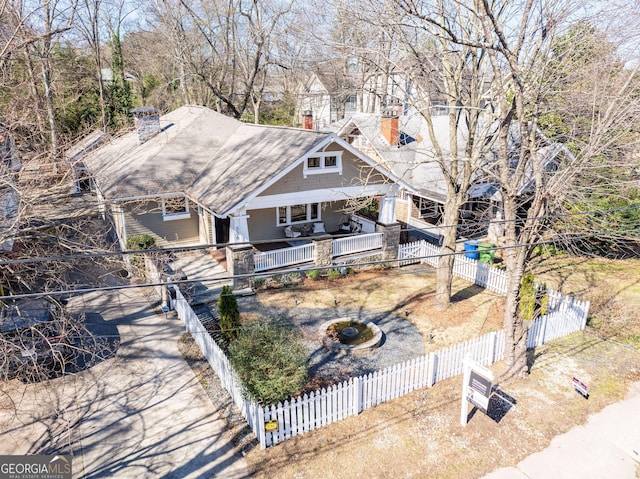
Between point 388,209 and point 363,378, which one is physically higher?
point 388,209

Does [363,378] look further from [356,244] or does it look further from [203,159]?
[203,159]

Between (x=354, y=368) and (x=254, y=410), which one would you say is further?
(x=354, y=368)

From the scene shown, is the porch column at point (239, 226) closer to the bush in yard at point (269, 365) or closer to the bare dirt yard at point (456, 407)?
the bare dirt yard at point (456, 407)

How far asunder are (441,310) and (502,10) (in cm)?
914

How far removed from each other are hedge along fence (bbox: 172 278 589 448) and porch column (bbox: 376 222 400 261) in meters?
7.00

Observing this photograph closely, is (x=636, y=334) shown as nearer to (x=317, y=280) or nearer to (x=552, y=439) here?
(x=552, y=439)

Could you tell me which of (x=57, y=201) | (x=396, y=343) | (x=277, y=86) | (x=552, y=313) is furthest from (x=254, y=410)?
(x=277, y=86)

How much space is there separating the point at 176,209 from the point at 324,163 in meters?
6.67

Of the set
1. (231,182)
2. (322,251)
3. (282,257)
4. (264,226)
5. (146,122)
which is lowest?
(282,257)

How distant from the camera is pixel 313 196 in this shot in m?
17.8

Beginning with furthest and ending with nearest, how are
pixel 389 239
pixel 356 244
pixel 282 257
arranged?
pixel 389 239 → pixel 356 244 → pixel 282 257

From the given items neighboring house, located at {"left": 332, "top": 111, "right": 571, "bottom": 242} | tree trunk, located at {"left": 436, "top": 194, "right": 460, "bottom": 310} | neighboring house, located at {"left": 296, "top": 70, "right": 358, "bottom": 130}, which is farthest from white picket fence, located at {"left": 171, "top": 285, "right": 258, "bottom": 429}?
neighboring house, located at {"left": 296, "top": 70, "right": 358, "bottom": 130}

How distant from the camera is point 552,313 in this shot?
12859 millimetres

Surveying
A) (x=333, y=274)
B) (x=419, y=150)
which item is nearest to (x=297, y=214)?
(x=333, y=274)
